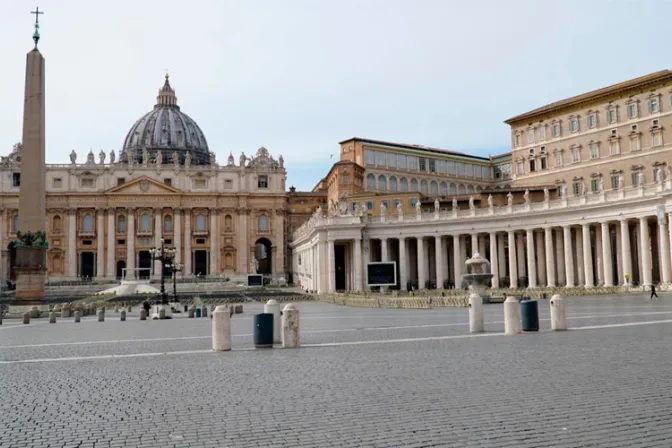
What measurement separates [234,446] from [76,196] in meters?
101

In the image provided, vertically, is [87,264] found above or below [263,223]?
below

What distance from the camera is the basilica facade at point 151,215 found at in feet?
325

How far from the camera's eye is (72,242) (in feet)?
325

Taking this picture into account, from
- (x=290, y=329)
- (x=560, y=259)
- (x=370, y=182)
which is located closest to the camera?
(x=290, y=329)

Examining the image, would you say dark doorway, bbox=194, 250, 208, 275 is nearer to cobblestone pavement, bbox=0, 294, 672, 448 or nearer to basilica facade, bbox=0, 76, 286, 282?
basilica facade, bbox=0, 76, 286, 282

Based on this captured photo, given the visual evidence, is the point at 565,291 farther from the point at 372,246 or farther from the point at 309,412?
the point at 309,412

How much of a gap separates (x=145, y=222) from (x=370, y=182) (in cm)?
3695

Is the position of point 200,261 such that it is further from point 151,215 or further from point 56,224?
point 56,224

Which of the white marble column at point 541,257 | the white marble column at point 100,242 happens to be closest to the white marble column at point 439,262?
the white marble column at point 541,257

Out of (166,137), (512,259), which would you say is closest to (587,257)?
(512,259)

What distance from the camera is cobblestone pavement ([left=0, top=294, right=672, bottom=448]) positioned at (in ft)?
22.2

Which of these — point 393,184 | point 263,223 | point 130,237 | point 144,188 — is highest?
point 144,188

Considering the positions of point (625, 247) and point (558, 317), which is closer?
point (558, 317)

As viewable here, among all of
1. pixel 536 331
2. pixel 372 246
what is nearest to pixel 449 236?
pixel 372 246
